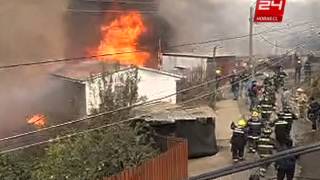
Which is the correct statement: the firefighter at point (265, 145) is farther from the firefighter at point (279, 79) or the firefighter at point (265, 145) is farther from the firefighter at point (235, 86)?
the firefighter at point (235, 86)

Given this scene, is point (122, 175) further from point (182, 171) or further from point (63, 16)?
point (63, 16)

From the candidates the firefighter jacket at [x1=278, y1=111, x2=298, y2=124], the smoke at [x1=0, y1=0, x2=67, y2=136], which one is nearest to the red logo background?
the firefighter jacket at [x1=278, y1=111, x2=298, y2=124]

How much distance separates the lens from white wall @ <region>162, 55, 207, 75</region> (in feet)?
62.1

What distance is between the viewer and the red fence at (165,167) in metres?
6.81

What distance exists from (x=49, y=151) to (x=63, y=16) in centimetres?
791

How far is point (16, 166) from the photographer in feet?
24.7

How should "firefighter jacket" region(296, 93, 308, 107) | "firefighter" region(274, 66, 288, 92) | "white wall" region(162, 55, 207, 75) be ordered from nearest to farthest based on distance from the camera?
"firefighter jacket" region(296, 93, 308, 107) < "firefighter" region(274, 66, 288, 92) < "white wall" region(162, 55, 207, 75)

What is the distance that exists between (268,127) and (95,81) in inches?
157

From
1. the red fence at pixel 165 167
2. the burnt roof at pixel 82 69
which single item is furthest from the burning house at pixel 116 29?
the red fence at pixel 165 167

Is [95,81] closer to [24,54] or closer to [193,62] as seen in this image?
[24,54]

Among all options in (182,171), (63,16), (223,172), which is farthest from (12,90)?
(223,172)

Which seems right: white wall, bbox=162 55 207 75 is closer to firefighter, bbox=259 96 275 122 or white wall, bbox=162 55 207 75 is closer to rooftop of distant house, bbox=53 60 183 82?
rooftop of distant house, bbox=53 60 183 82

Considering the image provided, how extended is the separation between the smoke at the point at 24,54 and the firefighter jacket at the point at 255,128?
5.11 meters

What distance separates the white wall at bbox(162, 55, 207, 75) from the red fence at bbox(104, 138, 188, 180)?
1033 centimetres
